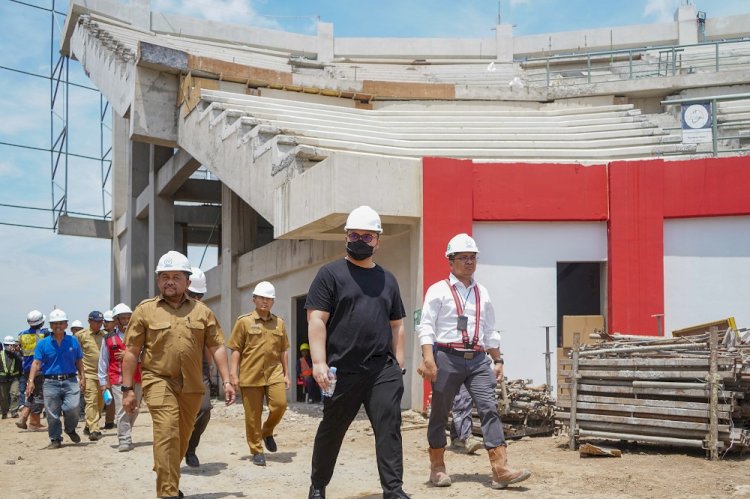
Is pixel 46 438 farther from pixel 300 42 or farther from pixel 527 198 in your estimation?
pixel 300 42

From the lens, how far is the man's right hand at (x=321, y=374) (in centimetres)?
578

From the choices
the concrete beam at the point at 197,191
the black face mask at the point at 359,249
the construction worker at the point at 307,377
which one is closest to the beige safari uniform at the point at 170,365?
the black face mask at the point at 359,249

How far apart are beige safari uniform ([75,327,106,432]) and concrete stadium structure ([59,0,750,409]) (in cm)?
338

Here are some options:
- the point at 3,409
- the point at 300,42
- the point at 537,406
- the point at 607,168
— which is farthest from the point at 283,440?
the point at 300,42

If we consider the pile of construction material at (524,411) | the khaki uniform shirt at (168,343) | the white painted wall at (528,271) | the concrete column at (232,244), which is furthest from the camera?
the concrete column at (232,244)

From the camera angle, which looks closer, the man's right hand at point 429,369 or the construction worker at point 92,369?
the man's right hand at point 429,369

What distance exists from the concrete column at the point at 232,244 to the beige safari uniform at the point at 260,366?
11564 mm

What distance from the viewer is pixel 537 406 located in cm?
1021

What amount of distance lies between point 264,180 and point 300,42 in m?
22.0

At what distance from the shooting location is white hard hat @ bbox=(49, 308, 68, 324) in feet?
38.5

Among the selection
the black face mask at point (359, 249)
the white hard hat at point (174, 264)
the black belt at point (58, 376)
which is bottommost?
the black belt at point (58, 376)

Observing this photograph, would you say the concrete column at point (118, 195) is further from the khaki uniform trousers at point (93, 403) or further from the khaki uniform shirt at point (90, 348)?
the khaki uniform trousers at point (93, 403)

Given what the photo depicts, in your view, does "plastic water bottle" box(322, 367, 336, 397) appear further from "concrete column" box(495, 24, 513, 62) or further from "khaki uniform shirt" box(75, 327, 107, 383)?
"concrete column" box(495, 24, 513, 62)

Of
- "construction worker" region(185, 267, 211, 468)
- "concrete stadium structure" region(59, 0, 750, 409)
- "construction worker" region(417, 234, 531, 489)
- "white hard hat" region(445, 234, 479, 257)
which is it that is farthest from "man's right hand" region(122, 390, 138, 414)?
"concrete stadium structure" region(59, 0, 750, 409)
